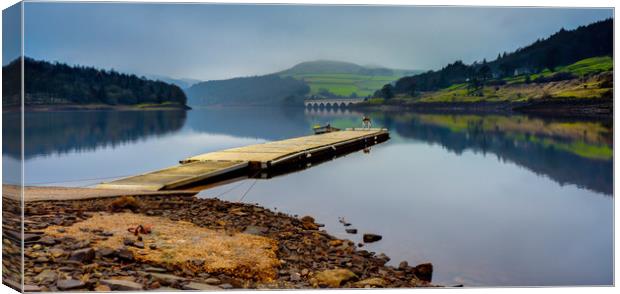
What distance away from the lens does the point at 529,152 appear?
2645 cm

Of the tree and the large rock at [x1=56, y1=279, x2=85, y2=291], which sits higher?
the tree

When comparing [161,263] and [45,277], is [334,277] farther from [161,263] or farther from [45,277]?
[45,277]

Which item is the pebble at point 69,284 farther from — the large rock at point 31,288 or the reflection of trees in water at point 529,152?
the reflection of trees in water at point 529,152

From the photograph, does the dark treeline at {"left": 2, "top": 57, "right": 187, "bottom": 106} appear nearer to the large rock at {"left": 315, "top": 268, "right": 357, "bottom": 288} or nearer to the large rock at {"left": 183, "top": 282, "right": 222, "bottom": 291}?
the large rock at {"left": 315, "top": 268, "right": 357, "bottom": 288}

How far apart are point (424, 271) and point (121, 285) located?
460 centimetres

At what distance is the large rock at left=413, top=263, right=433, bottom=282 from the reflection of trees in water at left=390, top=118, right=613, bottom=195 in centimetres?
608

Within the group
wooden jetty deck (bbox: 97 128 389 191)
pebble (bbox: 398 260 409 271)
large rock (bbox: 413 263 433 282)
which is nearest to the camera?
large rock (bbox: 413 263 433 282)

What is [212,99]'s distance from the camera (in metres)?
22.6

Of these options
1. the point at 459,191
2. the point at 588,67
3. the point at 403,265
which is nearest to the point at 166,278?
the point at 403,265

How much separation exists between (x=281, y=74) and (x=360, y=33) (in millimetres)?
4541

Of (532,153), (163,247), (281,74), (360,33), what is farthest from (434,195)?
(532,153)

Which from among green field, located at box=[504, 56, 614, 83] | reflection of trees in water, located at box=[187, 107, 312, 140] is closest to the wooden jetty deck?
reflection of trees in water, located at box=[187, 107, 312, 140]

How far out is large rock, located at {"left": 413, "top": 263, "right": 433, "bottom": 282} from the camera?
9943 mm

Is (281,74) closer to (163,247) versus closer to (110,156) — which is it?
(163,247)
